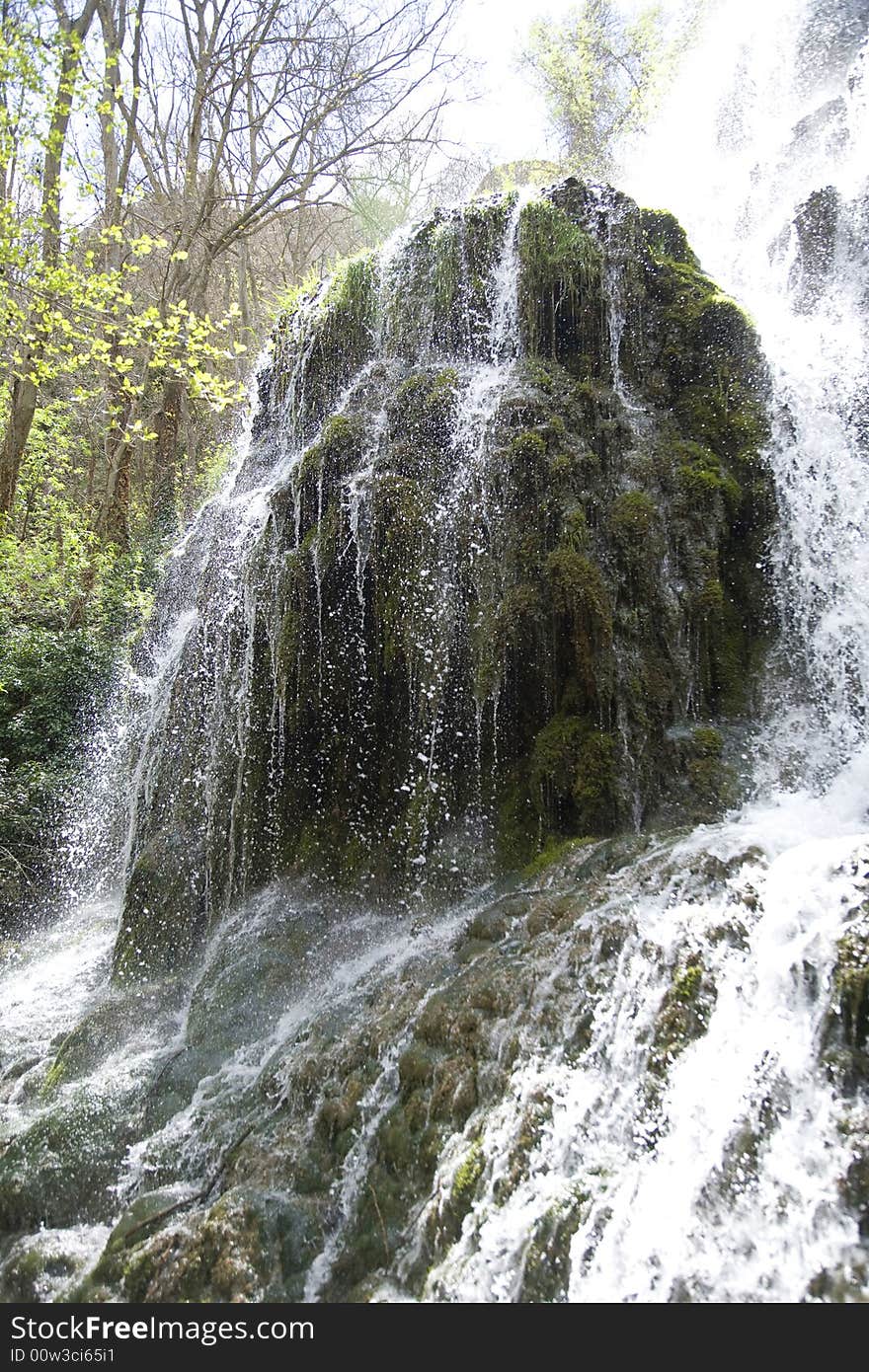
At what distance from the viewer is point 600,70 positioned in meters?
19.6

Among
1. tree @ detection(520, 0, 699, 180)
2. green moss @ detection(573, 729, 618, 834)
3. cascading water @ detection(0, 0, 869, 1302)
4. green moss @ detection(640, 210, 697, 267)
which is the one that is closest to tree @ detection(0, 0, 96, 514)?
cascading water @ detection(0, 0, 869, 1302)

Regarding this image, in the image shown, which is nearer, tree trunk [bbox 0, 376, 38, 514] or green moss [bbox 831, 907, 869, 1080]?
green moss [bbox 831, 907, 869, 1080]

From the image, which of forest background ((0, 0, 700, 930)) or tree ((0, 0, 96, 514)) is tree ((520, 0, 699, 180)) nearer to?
forest background ((0, 0, 700, 930))

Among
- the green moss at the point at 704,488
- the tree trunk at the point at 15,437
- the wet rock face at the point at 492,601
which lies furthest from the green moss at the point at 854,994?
the tree trunk at the point at 15,437

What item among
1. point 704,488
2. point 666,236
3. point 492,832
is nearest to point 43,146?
point 666,236

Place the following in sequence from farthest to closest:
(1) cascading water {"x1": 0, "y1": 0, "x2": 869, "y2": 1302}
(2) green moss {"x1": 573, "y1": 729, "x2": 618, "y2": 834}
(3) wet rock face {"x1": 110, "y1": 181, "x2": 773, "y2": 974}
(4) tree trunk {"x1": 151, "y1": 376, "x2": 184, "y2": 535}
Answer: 1. (4) tree trunk {"x1": 151, "y1": 376, "x2": 184, "y2": 535}
2. (3) wet rock face {"x1": 110, "y1": 181, "x2": 773, "y2": 974}
3. (2) green moss {"x1": 573, "y1": 729, "x2": 618, "y2": 834}
4. (1) cascading water {"x1": 0, "y1": 0, "x2": 869, "y2": 1302}

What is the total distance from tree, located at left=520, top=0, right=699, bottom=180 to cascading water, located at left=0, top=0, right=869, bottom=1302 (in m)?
11.4

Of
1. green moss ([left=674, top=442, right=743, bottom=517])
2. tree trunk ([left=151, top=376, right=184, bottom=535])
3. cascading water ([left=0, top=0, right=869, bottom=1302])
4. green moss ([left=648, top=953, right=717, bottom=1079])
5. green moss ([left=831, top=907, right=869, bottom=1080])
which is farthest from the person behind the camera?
tree trunk ([left=151, top=376, right=184, bottom=535])

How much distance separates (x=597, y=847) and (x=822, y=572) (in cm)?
295

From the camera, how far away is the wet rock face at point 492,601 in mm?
6309

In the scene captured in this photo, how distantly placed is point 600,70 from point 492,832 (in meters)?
20.6

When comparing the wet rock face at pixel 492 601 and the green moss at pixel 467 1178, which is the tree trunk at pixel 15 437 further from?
the green moss at pixel 467 1178

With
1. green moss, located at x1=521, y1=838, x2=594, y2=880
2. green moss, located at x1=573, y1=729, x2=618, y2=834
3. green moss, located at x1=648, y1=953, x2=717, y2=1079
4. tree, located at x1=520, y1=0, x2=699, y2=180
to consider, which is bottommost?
green moss, located at x1=648, y1=953, x2=717, y2=1079

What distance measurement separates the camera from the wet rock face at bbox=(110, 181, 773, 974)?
6309 mm
